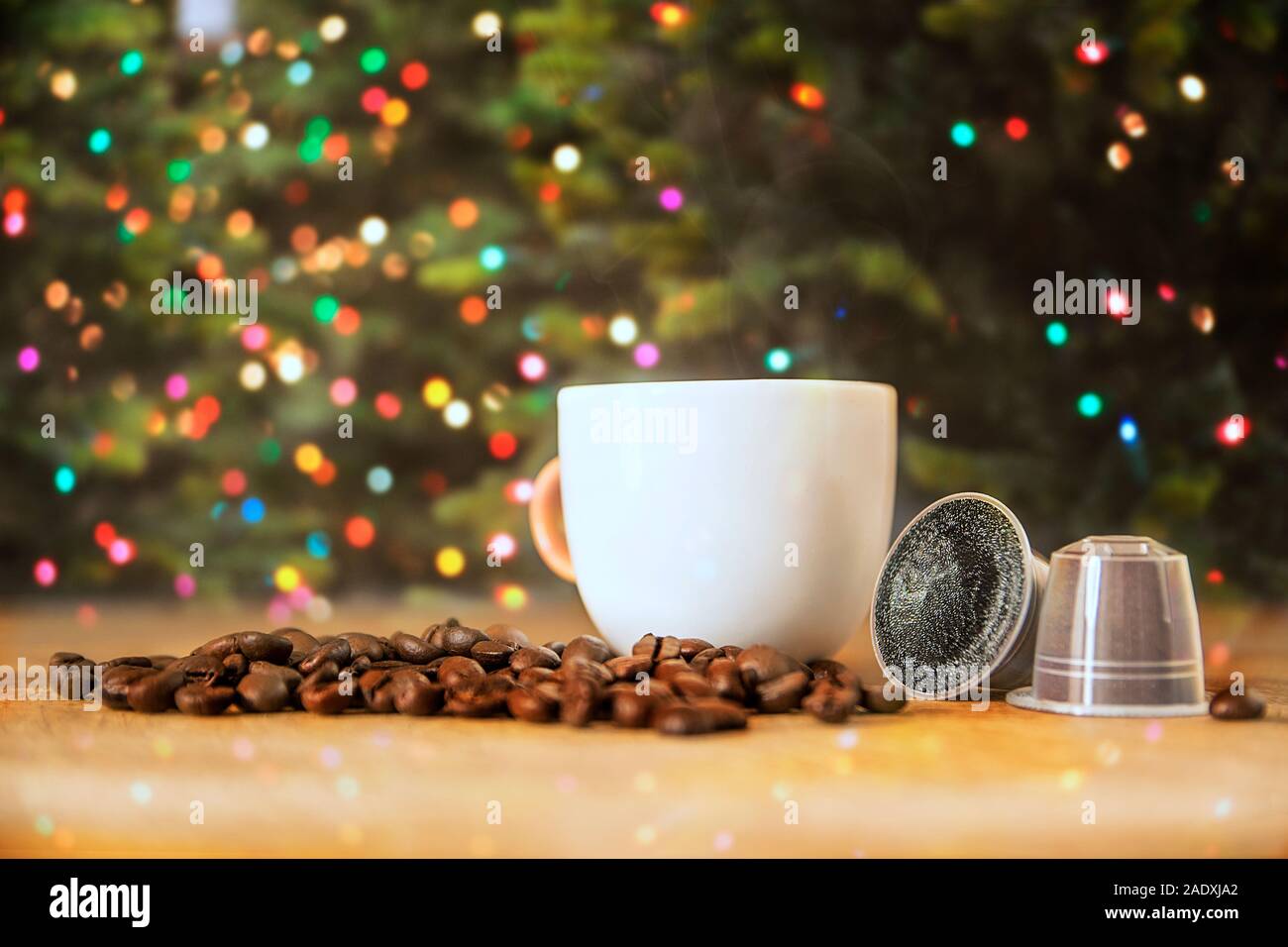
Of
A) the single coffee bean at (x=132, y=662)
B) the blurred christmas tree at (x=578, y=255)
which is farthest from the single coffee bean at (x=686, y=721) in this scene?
the blurred christmas tree at (x=578, y=255)

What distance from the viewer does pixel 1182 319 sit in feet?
5.41

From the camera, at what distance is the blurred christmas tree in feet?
5.35

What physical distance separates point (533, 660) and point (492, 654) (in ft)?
0.14

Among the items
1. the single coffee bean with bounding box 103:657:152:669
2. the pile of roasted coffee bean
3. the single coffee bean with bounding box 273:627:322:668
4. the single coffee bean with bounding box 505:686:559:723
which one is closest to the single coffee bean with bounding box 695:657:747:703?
→ the pile of roasted coffee bean

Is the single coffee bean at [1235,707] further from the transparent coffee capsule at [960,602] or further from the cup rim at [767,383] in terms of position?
the cup rim at [767,383]

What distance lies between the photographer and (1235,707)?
87 cm

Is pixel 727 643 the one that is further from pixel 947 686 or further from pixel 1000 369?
pixel 1000 369

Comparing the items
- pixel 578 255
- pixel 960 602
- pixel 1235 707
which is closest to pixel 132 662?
pixel 960 602

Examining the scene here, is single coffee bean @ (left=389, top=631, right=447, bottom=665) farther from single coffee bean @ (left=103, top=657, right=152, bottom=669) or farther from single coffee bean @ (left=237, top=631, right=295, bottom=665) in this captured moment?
single coffee bean @ (left=103, top=657, right=152, bottom=669)

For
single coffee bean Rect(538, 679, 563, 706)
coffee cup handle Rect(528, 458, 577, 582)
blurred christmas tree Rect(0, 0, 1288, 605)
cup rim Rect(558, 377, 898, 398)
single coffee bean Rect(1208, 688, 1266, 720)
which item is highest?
blurred christmas tree Rect(0, 0, 1288, 605)

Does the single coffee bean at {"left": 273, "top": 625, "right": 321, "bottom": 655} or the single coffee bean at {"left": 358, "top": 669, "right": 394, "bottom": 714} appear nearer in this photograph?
the single coffee bean at {"left": 358, "top": 669, "right": 394, "bottom": 714}

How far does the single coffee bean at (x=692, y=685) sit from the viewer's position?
2.87 ft

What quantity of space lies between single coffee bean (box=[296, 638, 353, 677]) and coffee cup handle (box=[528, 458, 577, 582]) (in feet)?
0.70

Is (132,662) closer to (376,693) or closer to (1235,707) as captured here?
(376,693)
